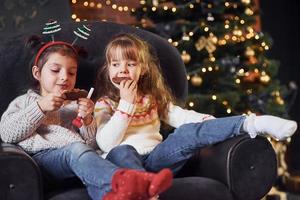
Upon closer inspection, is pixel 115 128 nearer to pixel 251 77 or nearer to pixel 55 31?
pixel 55 31

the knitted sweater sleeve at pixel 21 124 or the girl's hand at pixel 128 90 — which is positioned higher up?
the girl's hand at pixel 128 90

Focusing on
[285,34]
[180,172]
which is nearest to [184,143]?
[180,172]

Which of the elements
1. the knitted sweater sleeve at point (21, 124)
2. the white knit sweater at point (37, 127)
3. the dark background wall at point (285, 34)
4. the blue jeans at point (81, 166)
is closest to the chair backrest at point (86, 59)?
the white knit sweater at point (37, 127)

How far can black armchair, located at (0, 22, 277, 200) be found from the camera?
1435 millimetres

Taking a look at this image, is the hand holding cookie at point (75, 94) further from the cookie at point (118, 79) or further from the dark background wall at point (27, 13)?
the dark background wall at point (27, 13)

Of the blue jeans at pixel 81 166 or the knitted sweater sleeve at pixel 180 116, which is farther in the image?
the knitted sweater sleeve at pixel 180 116

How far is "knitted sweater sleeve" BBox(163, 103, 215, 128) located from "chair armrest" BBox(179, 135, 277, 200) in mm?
258

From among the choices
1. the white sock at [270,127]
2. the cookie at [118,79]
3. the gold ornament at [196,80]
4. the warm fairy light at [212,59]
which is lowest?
the gold ornament at [196,80]

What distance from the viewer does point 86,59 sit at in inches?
81.0

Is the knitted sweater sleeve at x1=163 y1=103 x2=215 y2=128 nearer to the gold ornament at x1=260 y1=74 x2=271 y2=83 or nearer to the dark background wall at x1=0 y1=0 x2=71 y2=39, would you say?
the dark background wall at x1=0 y1=0 x2=71 y2=39

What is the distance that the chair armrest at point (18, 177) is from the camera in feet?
4.63

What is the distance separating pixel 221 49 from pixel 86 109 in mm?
1382

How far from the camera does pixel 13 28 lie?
269 centimetres

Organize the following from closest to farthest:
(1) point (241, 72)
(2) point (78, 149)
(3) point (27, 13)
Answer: (2) point (78, 149) → (3) point (27, 13) → (1) point (241, 72)
